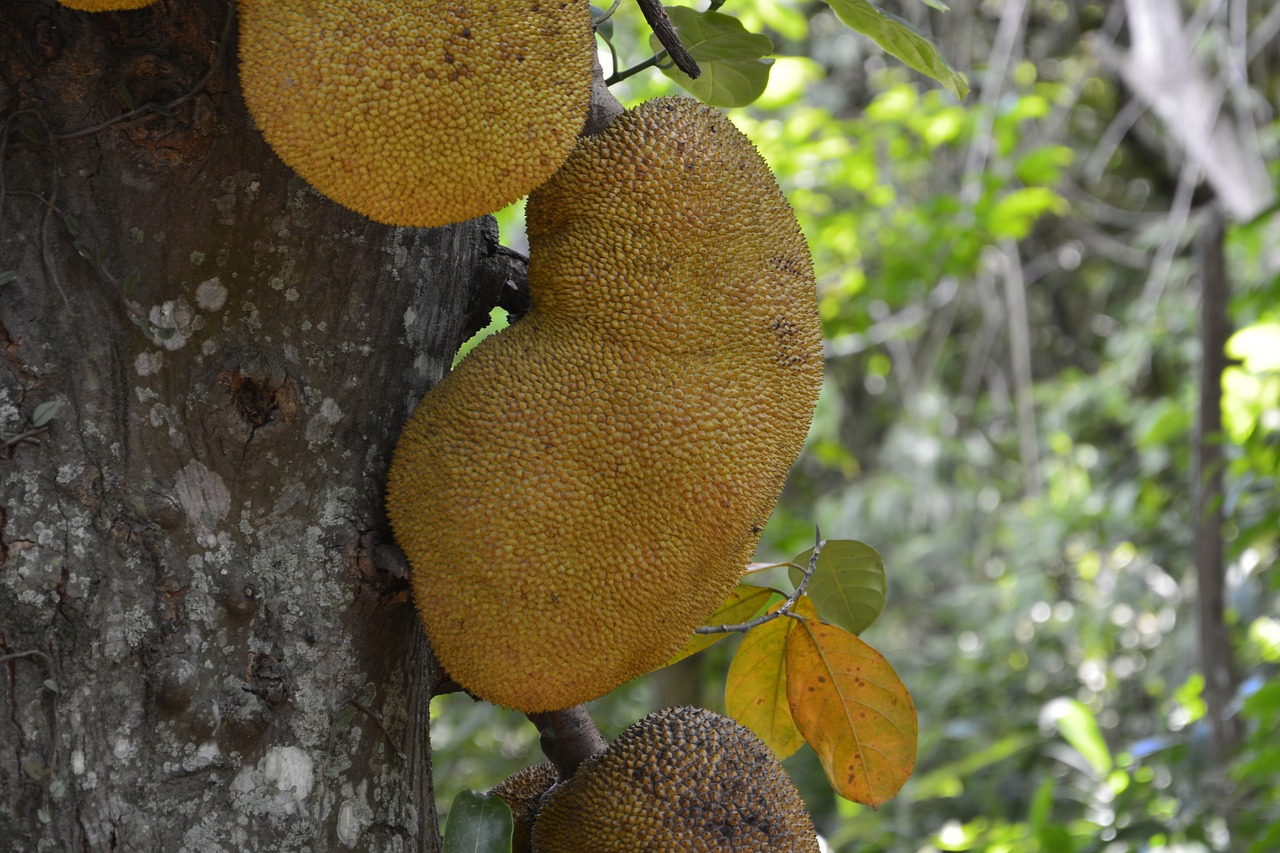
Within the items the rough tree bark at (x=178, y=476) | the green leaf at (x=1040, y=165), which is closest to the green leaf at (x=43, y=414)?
the rough tree bark at (x=178, y=476)

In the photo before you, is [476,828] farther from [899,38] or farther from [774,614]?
[899,38]

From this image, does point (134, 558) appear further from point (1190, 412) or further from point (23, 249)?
point (1190, 412)

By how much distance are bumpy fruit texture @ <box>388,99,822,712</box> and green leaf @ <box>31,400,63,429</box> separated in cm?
21

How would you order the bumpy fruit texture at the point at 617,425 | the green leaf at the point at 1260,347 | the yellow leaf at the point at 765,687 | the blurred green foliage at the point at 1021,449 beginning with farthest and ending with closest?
the blurred green foliage at the point at 1021,449 → the green leaf at the point at 1260,347 → the yellow leaf at the point at 765,687 → the bumpy fruit texture at the point at 617,425

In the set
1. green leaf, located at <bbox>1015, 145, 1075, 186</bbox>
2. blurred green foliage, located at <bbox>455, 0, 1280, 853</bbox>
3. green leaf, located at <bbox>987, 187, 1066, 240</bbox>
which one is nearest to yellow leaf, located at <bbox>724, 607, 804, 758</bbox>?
blurred green foliage, located at <bbox>455, 0, 1280, 853</bbox>

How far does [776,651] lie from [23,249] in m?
0.69

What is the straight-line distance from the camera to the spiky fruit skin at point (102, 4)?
24.8 inches

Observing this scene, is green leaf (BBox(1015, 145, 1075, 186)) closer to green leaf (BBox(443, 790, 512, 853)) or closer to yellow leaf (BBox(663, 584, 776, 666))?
yellow leaf (BBox(663, 584, 776, 666))

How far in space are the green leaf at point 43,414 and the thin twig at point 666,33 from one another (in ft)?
1.57

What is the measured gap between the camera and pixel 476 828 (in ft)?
2.63

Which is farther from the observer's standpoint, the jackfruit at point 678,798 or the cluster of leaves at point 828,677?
the cluster of leaves at point 828,677

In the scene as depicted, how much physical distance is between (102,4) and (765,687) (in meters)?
0.77

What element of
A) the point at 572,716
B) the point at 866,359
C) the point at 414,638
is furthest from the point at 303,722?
the point at 866,359

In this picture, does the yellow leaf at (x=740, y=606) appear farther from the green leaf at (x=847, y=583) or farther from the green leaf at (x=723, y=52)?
the green leaf at (x=723, y=52)
